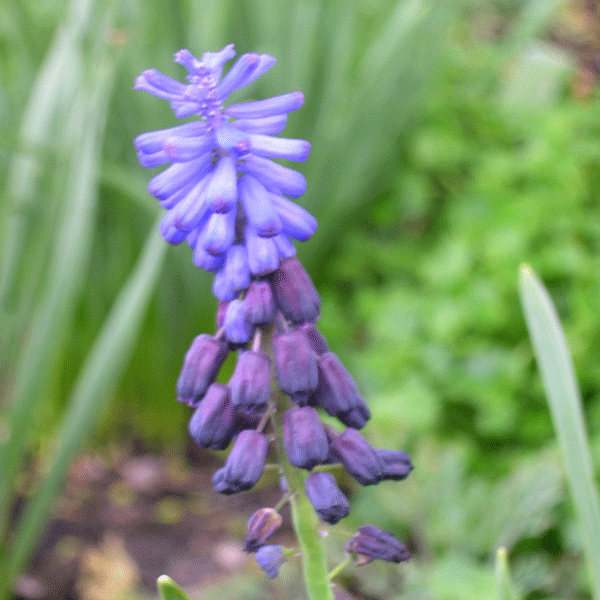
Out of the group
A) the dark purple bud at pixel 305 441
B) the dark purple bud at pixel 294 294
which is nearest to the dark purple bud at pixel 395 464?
the dark purple bud at pixel 305 441

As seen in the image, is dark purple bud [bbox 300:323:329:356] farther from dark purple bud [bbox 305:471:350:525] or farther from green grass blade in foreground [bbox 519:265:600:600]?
green grass blade in foreground [bbox 519:265:600:600]

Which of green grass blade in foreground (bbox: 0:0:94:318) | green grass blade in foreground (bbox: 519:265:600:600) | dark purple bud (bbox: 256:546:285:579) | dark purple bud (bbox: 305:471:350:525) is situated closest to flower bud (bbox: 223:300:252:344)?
dark purple bud (bbox: 305:471:350:525)

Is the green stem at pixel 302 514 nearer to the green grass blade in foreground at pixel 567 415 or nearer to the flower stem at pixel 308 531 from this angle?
the flower stem at pixel 308 531

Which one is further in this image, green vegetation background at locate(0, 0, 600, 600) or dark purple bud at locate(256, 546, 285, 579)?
green vegetation background at locate(0, 0, 600, 600)

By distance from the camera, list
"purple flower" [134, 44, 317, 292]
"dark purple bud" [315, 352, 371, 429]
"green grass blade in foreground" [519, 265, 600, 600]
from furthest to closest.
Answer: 1. "green grass blade in foreground" [519, 265, 600, 600]
2. "dark purple bud" [315, 352, 371, 429]
3. "purple flower" [134, 44, 317, 292]

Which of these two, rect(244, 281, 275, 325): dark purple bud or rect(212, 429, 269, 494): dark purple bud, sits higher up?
rect(244, 281, 275, 325): dark purple bud

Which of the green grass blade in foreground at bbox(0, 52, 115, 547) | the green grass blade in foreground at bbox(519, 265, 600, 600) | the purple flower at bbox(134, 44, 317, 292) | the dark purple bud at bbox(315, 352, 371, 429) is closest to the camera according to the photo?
the purple flower at bbox(134, 44, 317, 292)

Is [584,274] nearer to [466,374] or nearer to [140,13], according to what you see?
[466,374]
